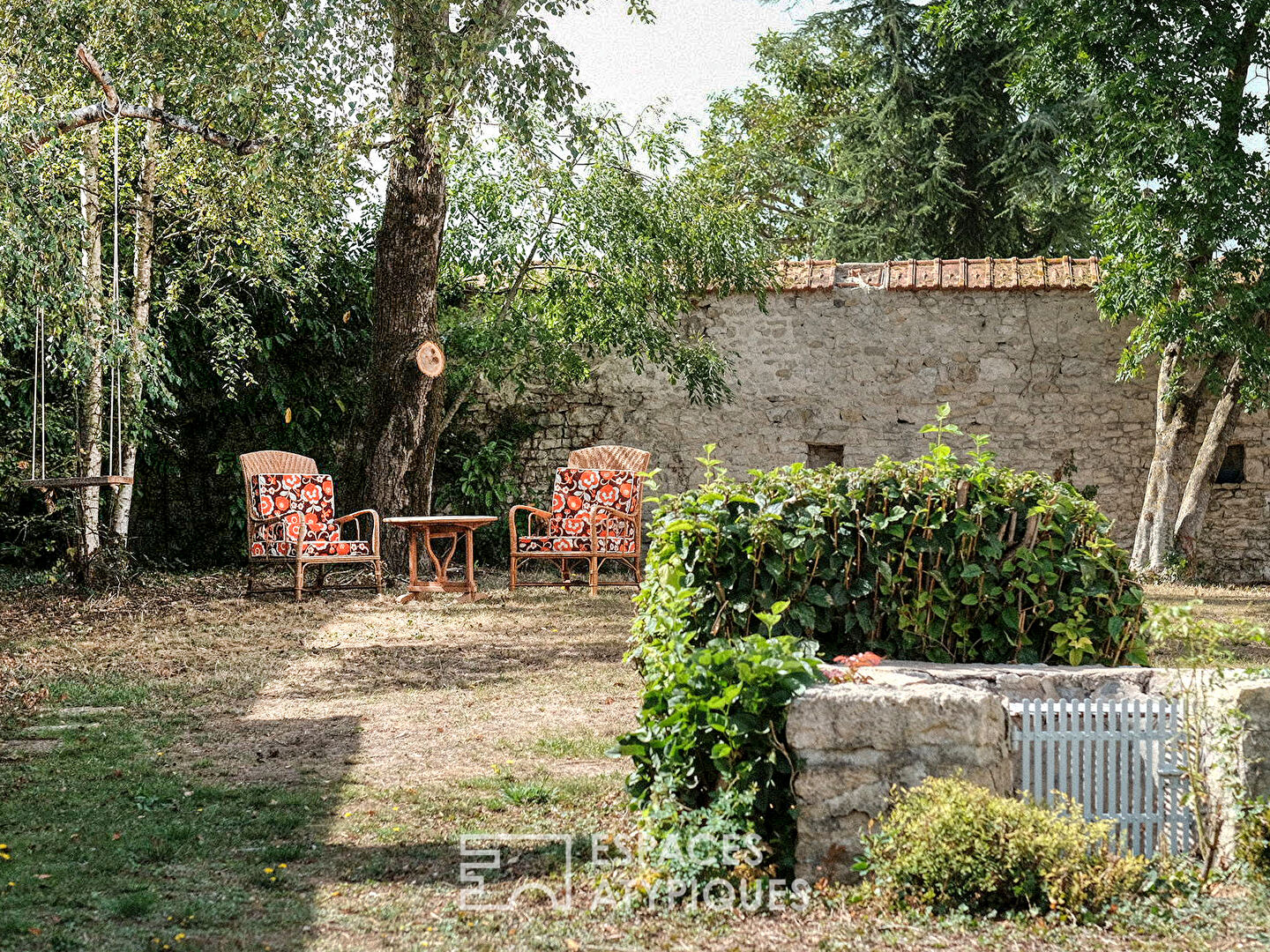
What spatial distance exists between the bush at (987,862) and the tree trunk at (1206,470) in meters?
7.61

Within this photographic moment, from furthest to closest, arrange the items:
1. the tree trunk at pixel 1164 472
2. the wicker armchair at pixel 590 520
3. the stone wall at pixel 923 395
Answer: the stone wall at pixel 923 395 < the tree trunk at pixel 1164 472 < the wicker armchair at pixel 590 520

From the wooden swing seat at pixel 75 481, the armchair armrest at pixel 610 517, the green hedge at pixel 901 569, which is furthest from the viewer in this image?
the armchair armrest at pixel 610 517

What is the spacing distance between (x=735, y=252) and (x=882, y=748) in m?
7.23

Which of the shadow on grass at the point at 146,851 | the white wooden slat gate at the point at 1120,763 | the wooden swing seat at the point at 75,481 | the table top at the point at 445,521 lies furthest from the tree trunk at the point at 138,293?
the white wooden slat gate at the point at 1120,763

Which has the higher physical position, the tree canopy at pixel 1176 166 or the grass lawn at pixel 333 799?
the tree canopy at pixel 1176 166

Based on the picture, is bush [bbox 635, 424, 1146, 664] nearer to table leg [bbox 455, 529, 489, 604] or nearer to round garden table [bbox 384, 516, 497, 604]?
round garden table [bbox 384, 516, 497, 604]

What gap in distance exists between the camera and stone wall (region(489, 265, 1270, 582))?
10.1 m

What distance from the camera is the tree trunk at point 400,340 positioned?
29.0 ft

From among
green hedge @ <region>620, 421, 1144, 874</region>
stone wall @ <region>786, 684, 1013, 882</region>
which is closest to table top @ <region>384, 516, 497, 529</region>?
green hedge @ <region>620, 421, 1144, 874</region>

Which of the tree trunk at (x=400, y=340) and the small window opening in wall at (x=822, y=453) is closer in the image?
the tree trunk at (x=400, y=340)

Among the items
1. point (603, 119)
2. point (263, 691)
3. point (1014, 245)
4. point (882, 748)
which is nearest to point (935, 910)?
point (882, 748)

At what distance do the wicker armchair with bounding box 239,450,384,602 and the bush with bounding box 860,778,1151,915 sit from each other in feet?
18.7

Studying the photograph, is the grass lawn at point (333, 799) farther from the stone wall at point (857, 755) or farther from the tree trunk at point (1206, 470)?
the tree trunk at point (1206, 470)

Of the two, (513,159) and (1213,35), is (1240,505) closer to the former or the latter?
(1213,35)
